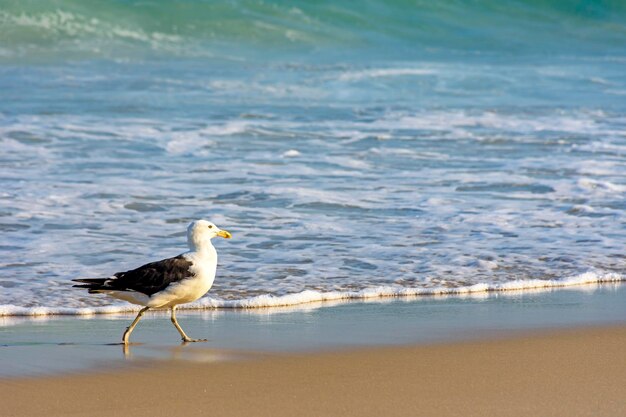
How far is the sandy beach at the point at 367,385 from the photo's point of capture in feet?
15.8

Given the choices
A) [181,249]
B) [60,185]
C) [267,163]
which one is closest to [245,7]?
[267,163]

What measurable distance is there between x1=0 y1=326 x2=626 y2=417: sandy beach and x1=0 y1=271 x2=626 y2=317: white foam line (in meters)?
1.50

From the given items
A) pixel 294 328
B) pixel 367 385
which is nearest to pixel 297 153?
pixel 294 328

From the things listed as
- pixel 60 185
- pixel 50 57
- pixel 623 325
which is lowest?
pixel 623 325

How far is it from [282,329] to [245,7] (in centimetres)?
2643

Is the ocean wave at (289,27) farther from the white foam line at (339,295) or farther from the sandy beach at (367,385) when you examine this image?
the sandy beach at (367,385)

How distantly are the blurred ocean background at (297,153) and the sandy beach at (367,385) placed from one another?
Result: 1717mm

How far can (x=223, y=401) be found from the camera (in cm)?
496

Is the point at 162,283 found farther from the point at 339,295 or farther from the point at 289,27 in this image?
the point at 289,27

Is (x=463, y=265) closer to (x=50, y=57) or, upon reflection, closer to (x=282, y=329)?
(x=282, y=329)

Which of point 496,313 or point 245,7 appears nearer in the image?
point 496,313

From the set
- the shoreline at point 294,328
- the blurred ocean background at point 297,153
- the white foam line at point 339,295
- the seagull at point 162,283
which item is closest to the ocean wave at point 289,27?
the blurred ocean background at point 297,153

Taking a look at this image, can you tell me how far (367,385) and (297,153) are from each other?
31.1ft

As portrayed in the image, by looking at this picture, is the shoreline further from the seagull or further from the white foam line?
the seagull
